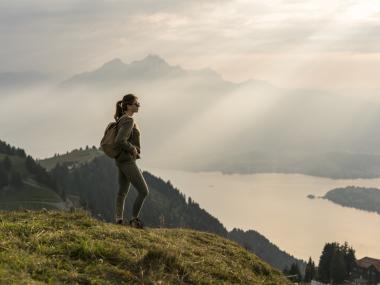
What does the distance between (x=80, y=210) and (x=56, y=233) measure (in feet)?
11.0

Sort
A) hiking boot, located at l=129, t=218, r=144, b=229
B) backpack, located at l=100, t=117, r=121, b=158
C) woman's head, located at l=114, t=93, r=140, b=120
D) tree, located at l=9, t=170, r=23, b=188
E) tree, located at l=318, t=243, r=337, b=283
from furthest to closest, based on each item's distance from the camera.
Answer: tree, located at l=9, t=170, r=23, b=188 → tree, located at l=318, t=243, r=337, b=283 → hiking boot, located at l=129, t=218, r=144, b=229 → woman's head, located at l=114, t=93, r=140, b=120 → backpack, located at l=100, t=117, r=121, b=158

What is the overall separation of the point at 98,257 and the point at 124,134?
446 cm

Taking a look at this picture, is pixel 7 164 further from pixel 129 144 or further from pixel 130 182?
pixel 129 144

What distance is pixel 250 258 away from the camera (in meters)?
14.6

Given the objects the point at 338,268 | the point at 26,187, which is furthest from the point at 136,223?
the point at 26,187

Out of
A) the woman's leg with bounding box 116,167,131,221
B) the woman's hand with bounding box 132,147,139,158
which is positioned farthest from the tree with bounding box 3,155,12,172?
the woman's hand with bounding box 132,147,139,158

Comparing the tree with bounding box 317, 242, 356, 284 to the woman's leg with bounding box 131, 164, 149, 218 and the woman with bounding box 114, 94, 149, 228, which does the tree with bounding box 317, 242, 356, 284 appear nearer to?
the woman's leg with bounding box 131, 164, 149, 218

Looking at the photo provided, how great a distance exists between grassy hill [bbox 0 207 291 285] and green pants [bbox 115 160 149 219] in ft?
4.31

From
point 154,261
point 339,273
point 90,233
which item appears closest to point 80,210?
point 90,233

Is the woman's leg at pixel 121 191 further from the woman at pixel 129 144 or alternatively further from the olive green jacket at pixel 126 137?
the olive green jacket at pixel 126 137

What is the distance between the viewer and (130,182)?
46.5ft

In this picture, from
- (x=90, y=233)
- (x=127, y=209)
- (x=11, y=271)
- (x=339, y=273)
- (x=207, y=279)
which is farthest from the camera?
(x=127, y=209)

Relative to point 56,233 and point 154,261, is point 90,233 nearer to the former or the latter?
point 56,233

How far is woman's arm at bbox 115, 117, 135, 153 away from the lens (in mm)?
13391
